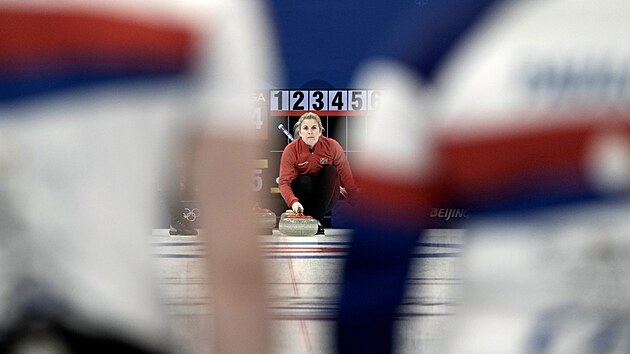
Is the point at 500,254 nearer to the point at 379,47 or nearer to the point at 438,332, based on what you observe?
the point at 438,332

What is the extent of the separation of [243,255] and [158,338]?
4.1 inches

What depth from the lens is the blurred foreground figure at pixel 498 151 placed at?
57 cm

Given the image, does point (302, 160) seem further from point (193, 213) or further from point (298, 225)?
point (193, 213)

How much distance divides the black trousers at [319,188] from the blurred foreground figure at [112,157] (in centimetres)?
139

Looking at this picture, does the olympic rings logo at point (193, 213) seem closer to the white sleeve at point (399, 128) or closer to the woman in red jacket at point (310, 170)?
the white sleeve at point (399, 128)

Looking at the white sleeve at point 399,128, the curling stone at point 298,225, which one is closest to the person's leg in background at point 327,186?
the curling stone at point 298,225

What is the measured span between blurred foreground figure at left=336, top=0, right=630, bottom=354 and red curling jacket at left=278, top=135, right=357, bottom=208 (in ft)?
4.03

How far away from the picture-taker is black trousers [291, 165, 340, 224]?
82.0 inches

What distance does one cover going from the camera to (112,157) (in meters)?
0.53

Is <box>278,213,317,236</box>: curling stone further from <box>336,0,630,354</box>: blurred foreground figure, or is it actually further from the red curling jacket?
<box>336,0,630,354</box>: blurred foreground figure

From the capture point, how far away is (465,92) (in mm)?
575

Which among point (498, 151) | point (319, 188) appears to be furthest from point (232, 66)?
point (319, 188)

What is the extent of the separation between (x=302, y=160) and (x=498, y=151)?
62.8 inches

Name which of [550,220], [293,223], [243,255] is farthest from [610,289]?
[293,223]
